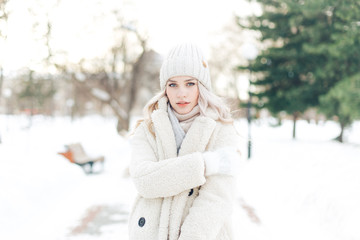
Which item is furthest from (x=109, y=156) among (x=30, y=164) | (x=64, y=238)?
(x=64, y=238)

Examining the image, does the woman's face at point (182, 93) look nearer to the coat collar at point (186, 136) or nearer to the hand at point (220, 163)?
the coat collar at point (186, 136)

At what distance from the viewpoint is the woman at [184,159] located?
1.81m

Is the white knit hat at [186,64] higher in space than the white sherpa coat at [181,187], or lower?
higher

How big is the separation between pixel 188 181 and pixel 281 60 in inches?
707

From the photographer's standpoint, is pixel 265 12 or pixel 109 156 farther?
pixel 265 12

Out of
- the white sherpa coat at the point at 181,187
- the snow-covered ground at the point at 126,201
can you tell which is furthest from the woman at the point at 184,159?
the snow-covered ground at the point at 126,201

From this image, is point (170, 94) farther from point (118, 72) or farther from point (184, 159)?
point (118, 72)

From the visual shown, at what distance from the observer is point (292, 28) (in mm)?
18828

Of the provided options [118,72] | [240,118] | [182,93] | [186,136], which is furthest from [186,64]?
[118,72]

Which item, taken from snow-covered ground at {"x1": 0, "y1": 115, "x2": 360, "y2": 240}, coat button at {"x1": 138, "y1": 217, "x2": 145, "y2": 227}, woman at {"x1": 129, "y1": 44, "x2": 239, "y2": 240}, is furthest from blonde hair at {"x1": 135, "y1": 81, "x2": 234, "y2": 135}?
snow-covered ground at {"x1": 0, "y1": 115, "x2": 360, "y2": 240}

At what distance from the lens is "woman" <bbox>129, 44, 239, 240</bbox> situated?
5.94 feet

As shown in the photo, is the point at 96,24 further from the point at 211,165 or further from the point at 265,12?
the point at 211,165

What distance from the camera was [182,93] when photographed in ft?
6.62

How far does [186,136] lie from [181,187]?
0.30m
